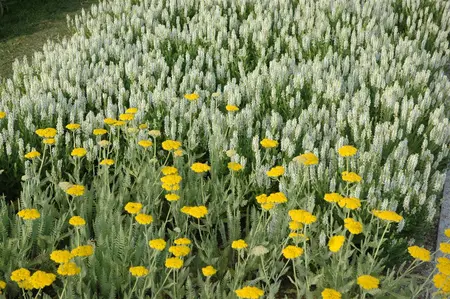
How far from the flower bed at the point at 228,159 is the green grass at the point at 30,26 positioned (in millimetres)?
1997

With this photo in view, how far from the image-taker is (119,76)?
254 inches

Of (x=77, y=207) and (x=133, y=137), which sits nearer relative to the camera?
(x=77, y=207)

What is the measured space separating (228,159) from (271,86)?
138 cm

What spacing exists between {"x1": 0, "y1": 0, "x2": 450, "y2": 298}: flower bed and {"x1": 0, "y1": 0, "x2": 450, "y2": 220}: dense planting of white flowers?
0.08 feet

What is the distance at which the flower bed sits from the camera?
3.71m

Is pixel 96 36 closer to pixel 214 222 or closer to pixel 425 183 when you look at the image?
pixel 214 222

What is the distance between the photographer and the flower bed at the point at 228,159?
3.71 meters

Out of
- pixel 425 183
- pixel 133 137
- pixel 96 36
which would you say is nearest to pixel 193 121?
pixel 133 137

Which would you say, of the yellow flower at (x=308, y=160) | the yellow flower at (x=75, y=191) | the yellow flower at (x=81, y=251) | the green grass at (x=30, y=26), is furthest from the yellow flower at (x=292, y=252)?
the green grass at (x=30, y=26)

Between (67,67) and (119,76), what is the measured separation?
1.91 feet

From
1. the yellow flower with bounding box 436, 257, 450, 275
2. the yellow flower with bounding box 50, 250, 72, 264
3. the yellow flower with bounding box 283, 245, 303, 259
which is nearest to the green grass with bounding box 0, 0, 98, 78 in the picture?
the yellow flower with bounding box 50, 250, 72, 264

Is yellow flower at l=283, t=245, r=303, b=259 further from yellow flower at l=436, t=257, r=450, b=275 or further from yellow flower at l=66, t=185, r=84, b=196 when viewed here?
yellow flower at l=66, t=185, r=84, b=196

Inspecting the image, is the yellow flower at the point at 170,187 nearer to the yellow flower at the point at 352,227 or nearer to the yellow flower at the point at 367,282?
the yellow flower at the point at 352,227

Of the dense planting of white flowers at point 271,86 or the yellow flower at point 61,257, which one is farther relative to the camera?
the dense planting of white flowers at point 271,86
